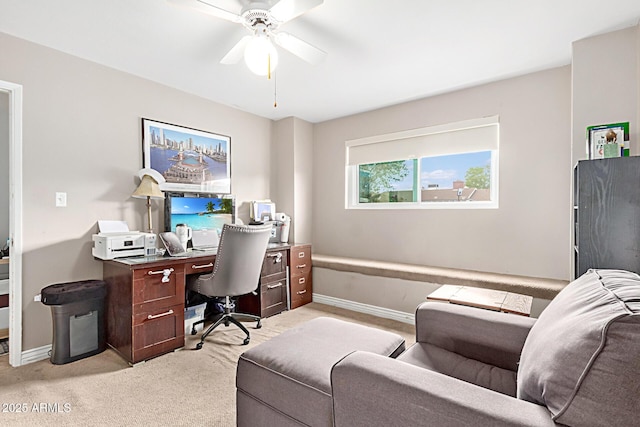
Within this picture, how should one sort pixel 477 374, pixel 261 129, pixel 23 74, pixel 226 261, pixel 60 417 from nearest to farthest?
pixel 477 374, pixel 60 417, pixel 23 74, pixel 226 261, pixel 261 129

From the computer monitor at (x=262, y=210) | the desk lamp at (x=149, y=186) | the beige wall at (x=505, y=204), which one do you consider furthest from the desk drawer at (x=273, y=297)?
the desk lamp at (x=149, y=186)

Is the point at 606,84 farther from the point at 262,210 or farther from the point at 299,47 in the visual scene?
the point at 262,210

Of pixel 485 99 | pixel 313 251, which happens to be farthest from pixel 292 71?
pixel 313 251

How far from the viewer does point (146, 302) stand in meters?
2.35

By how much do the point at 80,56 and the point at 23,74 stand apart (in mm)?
434

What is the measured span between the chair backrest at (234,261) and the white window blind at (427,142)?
6.22 ft

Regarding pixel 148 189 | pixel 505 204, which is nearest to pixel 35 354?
pixel 148 189

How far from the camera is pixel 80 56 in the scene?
2.57 metres

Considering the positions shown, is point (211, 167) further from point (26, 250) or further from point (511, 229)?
point (511, 229)

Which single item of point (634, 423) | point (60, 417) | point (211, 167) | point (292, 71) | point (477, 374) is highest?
point (292, 71)

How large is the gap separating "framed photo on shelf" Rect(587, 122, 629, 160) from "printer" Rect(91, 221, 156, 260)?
3.56 m

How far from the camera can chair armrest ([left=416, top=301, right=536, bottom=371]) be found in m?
1.44

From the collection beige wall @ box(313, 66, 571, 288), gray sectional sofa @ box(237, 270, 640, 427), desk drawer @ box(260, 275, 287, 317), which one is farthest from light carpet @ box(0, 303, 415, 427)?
beige wall @ box(313, 66, 571, 288)

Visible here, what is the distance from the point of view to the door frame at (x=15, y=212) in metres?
2.29
